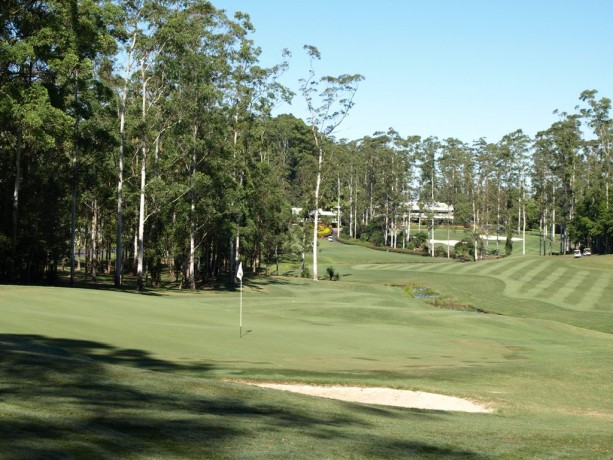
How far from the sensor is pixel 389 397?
18703 millimetres

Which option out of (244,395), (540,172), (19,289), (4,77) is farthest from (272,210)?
(540,172)

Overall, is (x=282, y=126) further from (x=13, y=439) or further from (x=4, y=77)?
(x=13, y=439)

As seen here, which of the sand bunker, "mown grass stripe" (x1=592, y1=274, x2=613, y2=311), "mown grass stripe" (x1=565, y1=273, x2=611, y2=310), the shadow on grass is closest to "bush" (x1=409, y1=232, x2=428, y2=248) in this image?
"mown grass stripe" (x1=565, y1=273, x2=611, y2=310)

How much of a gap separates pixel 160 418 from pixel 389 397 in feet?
29.2

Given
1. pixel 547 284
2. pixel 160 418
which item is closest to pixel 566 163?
pixel 547 284

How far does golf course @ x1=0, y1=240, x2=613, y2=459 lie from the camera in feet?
33.8

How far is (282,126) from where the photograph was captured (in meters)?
171

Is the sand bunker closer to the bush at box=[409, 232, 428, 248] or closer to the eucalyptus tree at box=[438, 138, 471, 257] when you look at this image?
the bush at box=[409, 232, 428, 248]

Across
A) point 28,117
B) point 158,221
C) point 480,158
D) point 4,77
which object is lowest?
point 158,221

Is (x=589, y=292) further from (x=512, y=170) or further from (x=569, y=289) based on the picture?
(x=512, y=170)

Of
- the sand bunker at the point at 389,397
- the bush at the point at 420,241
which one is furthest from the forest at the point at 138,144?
the bush at the point at 420,241

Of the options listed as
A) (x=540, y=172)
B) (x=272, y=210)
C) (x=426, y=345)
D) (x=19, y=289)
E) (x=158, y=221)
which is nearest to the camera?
(x=426, y=345)

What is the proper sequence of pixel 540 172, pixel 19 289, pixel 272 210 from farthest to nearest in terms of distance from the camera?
pixel 540 172, pixel 272 210, pixel 19 289

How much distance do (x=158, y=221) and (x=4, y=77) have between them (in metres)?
24.4
